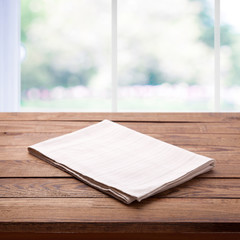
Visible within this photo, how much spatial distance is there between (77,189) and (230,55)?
340cm

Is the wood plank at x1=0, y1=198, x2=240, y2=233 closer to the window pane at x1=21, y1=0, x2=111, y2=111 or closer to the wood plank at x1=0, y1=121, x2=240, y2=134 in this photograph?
the wood plank at x1=0, y1=121, x2=240, y2=134

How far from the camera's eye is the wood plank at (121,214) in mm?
649

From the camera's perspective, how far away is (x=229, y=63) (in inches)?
154

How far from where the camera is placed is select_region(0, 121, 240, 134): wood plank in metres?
1.16

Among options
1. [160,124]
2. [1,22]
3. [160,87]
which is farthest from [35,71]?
[160,124]

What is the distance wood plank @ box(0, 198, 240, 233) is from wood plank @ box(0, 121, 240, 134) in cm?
45

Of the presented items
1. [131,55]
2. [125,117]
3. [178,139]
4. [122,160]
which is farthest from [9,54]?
[122,160]

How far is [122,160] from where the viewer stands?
892 millimetres

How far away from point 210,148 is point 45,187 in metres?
0.43

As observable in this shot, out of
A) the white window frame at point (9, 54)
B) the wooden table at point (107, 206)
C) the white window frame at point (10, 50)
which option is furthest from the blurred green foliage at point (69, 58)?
the wooden table at point (107, 206)

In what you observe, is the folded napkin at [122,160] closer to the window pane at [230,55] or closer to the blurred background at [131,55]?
the blurred background at [131,55]

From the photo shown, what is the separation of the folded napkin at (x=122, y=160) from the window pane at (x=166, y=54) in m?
2.82

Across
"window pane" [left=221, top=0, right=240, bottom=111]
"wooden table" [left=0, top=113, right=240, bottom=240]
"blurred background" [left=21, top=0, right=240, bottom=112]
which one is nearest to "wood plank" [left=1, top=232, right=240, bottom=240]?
"wooden table" [left=0, top=113, right=240, bottom=240]

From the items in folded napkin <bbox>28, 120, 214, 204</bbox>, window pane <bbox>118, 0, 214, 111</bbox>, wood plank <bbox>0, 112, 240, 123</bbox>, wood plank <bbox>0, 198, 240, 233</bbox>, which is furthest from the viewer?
window pane <bbox>118, 0, 214, 111</bbox>
